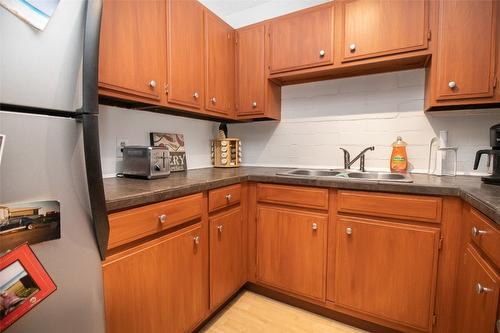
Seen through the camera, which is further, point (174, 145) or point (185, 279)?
point (174, 145)

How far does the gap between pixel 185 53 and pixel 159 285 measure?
1407mm

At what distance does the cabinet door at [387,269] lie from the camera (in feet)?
4.42

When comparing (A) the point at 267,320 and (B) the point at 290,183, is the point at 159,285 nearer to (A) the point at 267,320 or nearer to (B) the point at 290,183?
(A) the point at 267,320

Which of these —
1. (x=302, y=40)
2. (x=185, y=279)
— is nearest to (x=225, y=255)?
(x=185, y=279)

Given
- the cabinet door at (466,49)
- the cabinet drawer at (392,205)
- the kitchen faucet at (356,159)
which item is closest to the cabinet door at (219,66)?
the kitchen faucet at (356,159)

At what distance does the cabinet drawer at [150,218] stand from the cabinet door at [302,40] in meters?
1.29

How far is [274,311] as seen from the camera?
5.65 feet

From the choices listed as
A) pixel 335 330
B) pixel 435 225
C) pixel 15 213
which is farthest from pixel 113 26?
pixel 335 330

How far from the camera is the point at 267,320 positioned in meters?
1.63

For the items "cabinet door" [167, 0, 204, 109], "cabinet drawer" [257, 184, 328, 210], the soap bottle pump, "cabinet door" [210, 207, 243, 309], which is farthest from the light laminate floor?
"cabinet door" [167, 0, 204, 109]

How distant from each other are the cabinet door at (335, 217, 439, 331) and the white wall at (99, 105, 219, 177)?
1348 millimetres

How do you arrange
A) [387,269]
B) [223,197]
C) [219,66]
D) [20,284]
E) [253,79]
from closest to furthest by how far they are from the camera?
[20,284], [387,269], [223,197], [219,66], [253,79]

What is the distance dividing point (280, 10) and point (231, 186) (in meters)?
1.70

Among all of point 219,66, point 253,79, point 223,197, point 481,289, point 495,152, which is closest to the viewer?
point 481,289
